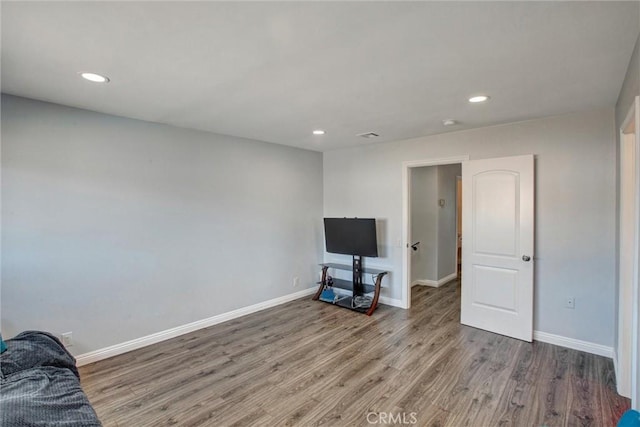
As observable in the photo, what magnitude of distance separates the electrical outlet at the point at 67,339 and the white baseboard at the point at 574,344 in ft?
15.8

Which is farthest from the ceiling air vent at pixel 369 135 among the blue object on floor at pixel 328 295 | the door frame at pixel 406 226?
the blue object on floor at pixel 328 295

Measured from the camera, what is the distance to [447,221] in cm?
625

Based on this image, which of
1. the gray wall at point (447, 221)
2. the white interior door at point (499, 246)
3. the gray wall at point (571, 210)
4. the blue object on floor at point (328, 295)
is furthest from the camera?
the gray wall at point (447, 221)

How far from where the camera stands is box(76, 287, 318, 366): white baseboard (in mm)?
3071

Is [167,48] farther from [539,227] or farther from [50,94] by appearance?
[539,227]

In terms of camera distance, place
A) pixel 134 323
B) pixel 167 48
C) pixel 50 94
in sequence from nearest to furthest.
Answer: pixel 167 48 → pixel 50 94 → pixel 134 323

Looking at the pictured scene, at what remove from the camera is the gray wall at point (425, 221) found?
5.80 metres

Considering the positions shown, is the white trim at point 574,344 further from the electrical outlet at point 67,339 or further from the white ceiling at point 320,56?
the electrical outlet at point 67,339

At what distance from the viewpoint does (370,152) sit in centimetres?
487

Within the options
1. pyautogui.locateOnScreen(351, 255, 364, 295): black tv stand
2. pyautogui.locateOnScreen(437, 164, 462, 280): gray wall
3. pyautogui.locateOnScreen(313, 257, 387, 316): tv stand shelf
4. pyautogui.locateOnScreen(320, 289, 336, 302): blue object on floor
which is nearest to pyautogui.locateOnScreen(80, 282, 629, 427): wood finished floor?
pyautogui.locateOnScreen(313, 257, 387, 316): tv stand shelf

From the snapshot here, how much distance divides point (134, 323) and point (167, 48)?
113 inches

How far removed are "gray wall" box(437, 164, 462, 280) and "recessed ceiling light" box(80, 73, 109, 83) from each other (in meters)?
5.25

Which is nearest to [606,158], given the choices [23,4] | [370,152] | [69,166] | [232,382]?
[370,152]

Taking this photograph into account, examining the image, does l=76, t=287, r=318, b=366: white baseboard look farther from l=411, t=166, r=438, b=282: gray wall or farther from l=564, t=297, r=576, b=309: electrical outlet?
l=564, t=297, r=576, b=309: electrical outlet
